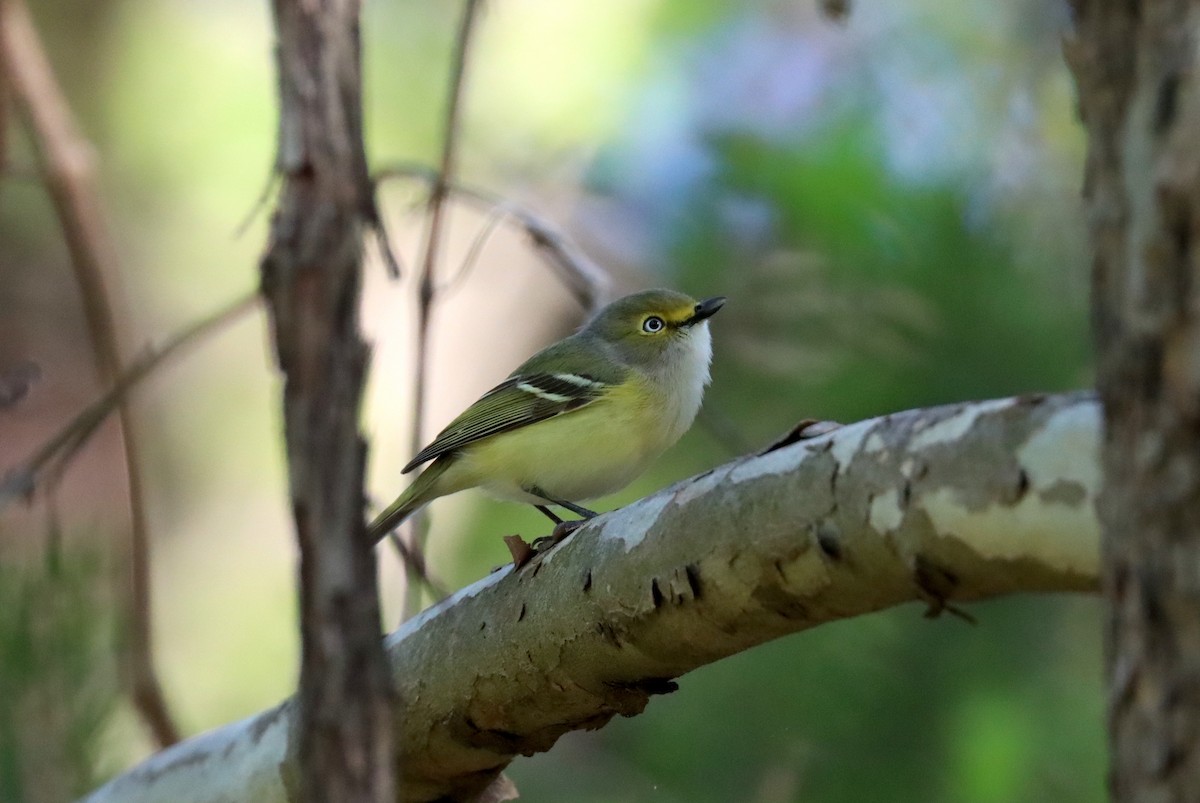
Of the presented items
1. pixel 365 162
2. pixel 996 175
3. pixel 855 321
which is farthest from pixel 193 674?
pixel 365 162

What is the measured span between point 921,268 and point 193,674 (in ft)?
12.5

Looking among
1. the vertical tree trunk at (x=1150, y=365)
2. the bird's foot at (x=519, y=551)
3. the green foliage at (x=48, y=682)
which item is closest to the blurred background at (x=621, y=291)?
the green foliage at (x=48, y=682)

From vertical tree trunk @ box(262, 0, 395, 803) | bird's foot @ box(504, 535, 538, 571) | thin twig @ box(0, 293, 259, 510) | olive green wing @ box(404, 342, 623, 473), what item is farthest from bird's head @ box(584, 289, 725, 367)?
vertical tree trunk @ box(262, 0, 395, 803)

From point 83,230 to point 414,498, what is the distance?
133cm

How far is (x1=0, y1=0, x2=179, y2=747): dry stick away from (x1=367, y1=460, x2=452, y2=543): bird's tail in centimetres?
82

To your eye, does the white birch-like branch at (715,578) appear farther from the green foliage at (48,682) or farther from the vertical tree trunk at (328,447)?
the vertical tree trunk at (328,447)

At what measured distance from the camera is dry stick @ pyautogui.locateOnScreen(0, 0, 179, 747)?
3668 mm

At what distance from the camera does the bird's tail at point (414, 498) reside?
4426 mm

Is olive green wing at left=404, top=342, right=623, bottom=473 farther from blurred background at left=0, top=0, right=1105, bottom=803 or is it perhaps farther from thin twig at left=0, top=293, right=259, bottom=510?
thin twig at left=0, top=293, right=259, bottom=510

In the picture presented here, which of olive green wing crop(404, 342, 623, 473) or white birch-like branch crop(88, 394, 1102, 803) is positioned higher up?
olive green wing crop(404, 342, 623, 473)

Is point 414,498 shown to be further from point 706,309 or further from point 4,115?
point 4,115

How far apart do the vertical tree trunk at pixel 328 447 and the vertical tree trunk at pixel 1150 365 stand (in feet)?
2.43

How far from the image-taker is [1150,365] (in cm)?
132

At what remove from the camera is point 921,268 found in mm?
3902
